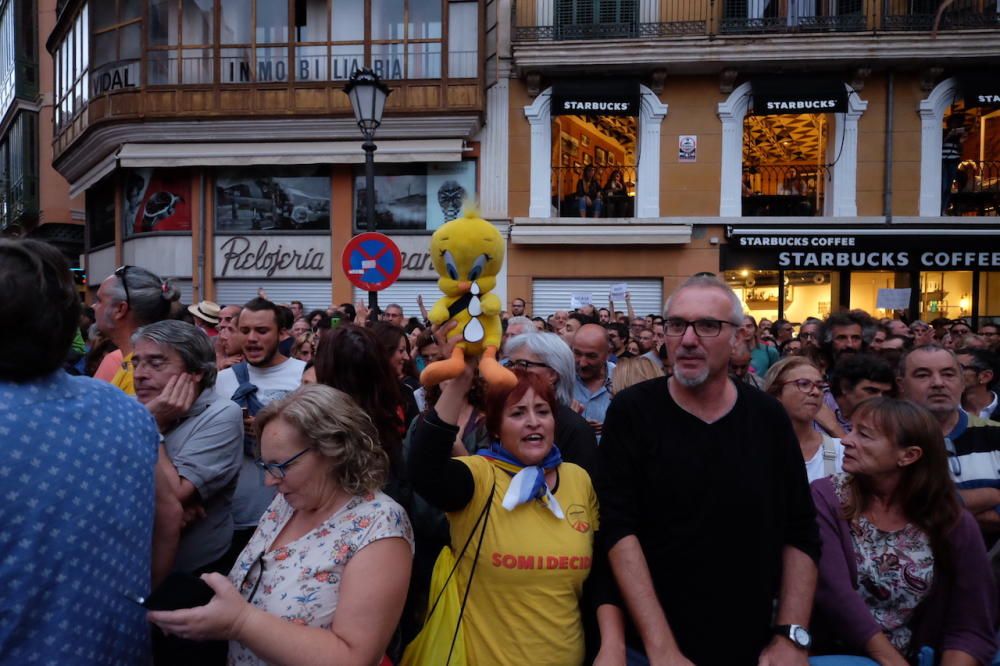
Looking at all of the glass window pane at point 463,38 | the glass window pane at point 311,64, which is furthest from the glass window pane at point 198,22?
the glass window pane at point 463,38

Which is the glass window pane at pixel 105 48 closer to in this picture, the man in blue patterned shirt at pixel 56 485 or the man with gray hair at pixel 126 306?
the man with gray hair at pixel 126 306

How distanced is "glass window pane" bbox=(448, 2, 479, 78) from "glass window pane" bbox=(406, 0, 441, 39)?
0.91 ft

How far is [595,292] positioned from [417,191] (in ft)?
14.7

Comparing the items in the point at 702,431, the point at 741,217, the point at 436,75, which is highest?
the point at 436,75

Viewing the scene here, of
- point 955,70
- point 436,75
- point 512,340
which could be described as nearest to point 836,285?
point 955,70

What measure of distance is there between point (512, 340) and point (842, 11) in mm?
14800

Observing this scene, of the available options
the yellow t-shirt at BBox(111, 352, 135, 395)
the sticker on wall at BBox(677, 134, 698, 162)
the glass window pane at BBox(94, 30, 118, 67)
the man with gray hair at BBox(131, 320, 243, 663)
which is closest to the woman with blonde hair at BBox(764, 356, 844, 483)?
the man with gray hair at BBox(131, 320, 243, 663)

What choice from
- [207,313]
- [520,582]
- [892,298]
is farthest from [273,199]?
[520,582]

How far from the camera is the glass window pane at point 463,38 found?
49.0 ft

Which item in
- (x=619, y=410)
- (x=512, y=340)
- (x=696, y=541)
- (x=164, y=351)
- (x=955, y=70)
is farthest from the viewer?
(x=955, y=70)

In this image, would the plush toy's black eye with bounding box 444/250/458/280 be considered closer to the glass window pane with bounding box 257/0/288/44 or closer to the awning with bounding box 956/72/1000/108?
the glass window pane with bounding box 257/0/288/44

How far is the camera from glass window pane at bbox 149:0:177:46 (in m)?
15.3

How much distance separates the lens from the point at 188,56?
15.2 metres

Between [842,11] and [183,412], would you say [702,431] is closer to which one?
[183,412]
